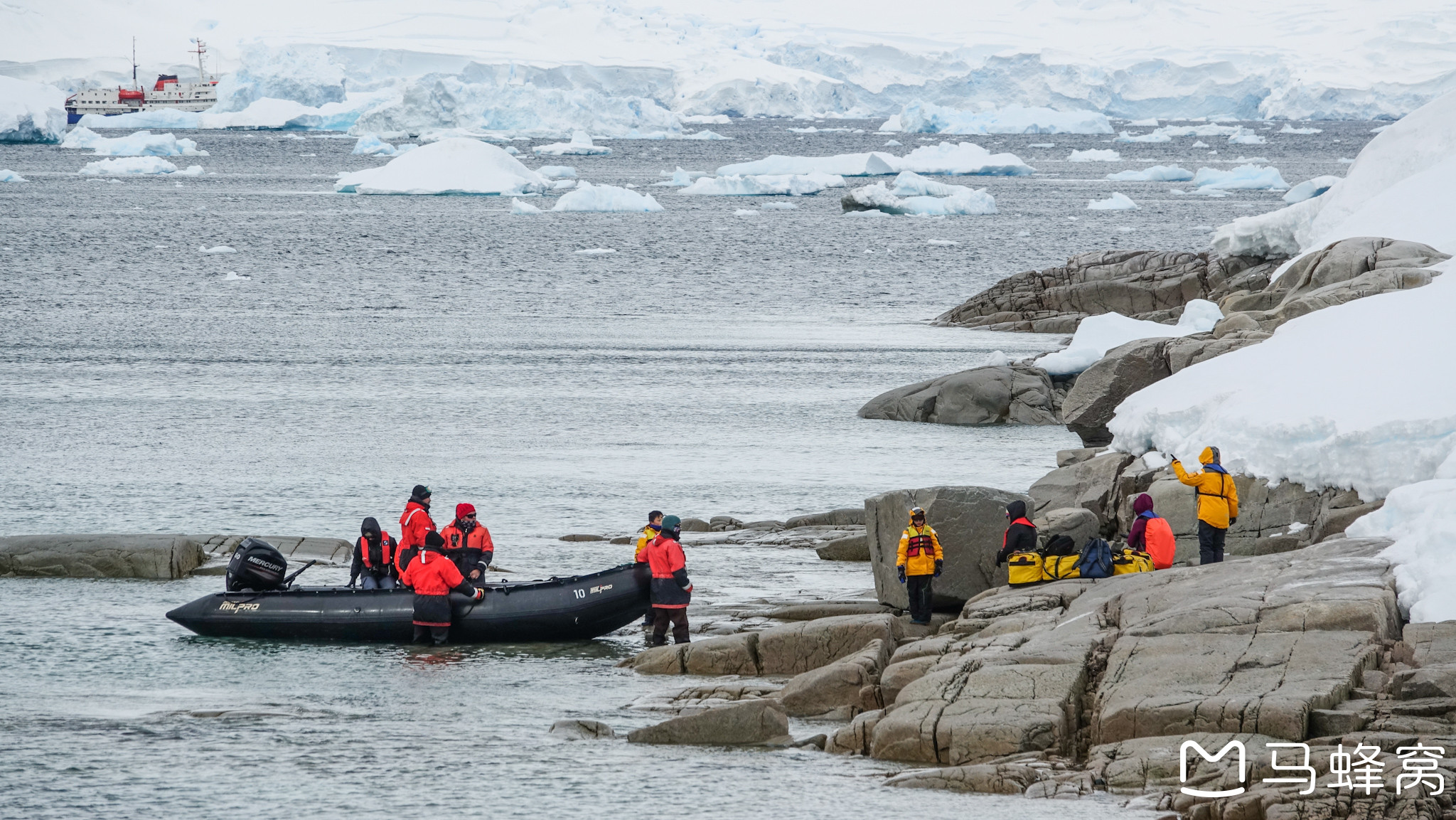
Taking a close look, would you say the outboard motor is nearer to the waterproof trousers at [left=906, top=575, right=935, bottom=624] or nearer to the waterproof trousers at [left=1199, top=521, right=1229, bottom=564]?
the waterproof trousers at [left=906, top=575, right=935, bottom=624]

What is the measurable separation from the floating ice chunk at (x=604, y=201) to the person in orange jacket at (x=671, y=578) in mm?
65115

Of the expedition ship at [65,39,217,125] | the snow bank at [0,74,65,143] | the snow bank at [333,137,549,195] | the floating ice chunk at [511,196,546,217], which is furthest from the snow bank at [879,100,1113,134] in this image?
the expedition ship at [65,39,217,125]

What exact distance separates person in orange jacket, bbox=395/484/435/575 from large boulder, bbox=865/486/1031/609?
15.8ft

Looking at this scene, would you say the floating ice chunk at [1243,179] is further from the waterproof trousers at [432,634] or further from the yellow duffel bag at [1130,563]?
the waterproof trousers at [432,634]

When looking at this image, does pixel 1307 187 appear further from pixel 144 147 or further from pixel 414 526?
pixel 144 147

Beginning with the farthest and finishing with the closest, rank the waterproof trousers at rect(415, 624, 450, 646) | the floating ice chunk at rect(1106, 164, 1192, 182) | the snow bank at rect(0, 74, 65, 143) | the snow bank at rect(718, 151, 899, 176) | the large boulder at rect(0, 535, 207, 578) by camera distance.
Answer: the snow bank at rect(0, 74, 65, 143) < the floating ice chunk at rect(1106, 164, 1192, 182) < the snow bank at rect(718, 151, 899, 176) < the large boulder at rect(0, 535, 207, 578) < the waterproof trousers at rect(415, 624, 450, 646)

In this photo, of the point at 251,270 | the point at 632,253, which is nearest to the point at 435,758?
the point at 251,270

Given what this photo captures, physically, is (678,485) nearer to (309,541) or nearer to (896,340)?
(309,541)

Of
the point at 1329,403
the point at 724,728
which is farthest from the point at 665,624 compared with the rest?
the point at 1329,403

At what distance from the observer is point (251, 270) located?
5606 cm

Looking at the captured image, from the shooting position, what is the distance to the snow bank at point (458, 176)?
3482 inches

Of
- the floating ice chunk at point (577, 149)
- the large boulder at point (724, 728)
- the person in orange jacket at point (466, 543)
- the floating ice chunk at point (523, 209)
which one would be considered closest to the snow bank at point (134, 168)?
the floating ice chunk at point (577, 149)

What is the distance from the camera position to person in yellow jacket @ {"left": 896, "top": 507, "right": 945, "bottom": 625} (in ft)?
49.6

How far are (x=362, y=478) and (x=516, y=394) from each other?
27.2 ft
